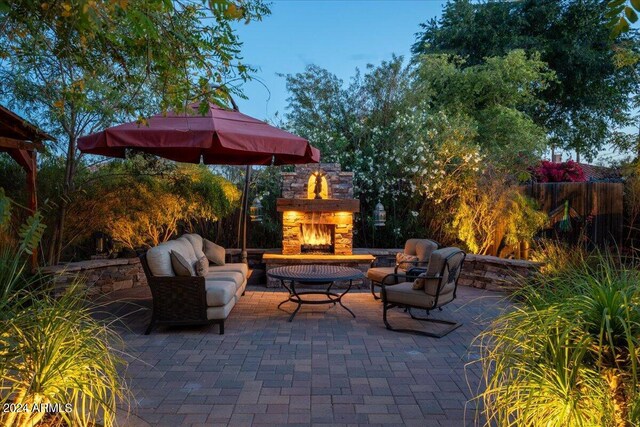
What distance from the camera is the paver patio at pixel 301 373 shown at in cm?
329

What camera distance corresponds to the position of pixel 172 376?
402cm

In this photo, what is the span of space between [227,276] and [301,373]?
258cm

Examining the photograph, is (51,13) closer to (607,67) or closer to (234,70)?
(234,70)

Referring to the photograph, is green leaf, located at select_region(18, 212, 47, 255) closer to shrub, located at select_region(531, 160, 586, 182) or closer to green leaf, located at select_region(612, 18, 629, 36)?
green leaf, located at select_region(612, 18, 629, 36)

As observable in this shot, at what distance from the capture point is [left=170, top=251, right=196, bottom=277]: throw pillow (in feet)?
17.5

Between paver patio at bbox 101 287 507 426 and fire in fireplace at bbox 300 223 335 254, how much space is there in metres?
2.75

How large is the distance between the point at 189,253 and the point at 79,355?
4113 millimetres

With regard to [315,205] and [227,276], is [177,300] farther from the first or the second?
[315,205]

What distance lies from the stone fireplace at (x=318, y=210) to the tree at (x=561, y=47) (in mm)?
A: 6833

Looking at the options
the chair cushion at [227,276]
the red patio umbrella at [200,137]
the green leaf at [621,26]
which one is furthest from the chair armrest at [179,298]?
the green leaf at [621,26]

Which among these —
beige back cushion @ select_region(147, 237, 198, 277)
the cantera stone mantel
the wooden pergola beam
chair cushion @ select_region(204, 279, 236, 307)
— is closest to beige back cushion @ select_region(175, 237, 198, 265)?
beige back cushion @ select_region(147, 237, 198, 277)

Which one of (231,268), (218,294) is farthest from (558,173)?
(218,294)

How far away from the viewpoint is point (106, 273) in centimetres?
758

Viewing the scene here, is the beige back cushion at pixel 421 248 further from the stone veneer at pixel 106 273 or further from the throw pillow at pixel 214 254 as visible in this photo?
the stone veneer at pixel 106 273
